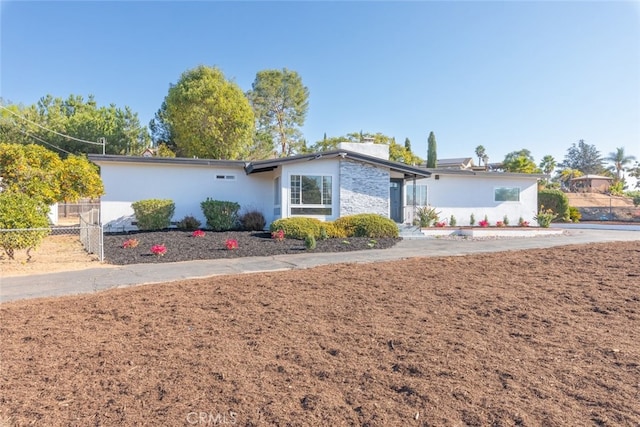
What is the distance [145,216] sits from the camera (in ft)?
48.0

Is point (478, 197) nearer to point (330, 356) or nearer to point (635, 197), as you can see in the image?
point (330, 356)

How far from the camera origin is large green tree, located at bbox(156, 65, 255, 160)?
89.1 ft

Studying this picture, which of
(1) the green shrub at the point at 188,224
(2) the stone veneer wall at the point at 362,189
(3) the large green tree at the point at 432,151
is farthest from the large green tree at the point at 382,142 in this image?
(1) the green shrub at the point at 188,224

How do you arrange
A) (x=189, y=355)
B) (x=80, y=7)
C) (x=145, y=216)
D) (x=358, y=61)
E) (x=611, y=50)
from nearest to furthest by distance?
1. (x=189, y=355)
2. (x=611, y=50)
3. (x=80, y=7)
4. (x=145, y=216)
5. (x=358, y=61)

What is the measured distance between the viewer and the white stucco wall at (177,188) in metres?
15.3

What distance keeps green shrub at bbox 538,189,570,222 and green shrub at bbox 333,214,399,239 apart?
55.5 ft

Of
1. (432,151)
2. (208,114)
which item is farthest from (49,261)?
(432,151)

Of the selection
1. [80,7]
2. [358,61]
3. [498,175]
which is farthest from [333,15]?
[498,175]

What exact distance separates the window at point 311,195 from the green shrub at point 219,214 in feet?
9.12

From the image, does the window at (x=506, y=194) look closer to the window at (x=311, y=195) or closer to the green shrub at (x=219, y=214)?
the window at (x=311, y=195)

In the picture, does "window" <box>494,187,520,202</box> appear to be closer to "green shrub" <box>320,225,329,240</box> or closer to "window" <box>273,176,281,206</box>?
"green shrub" <box>320,225,329,240</box>

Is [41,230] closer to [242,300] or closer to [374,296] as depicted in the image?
[242,300]

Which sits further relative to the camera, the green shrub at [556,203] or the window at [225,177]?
Answer: the green shrub at [556,203]

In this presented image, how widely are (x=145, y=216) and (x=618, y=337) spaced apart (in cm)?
1506
